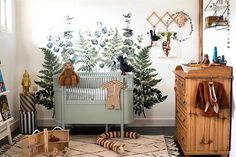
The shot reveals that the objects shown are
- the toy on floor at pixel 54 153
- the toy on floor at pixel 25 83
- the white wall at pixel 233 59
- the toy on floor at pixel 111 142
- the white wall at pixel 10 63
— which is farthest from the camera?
the toy on floor at pixel 25 83

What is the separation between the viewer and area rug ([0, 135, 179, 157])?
3.84m

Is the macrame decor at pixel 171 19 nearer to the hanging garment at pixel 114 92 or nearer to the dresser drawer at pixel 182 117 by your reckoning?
the hanging garment at pixel 114 92

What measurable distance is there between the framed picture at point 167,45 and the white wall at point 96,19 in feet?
0.26

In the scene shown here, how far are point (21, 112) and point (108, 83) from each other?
1430 millimetres

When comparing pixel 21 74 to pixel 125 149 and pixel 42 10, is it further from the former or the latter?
pixel 125 149

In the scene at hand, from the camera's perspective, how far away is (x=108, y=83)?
14.3ft

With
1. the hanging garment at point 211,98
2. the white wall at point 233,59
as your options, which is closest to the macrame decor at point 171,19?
the white wall at point 233,59

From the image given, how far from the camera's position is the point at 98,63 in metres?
5.20

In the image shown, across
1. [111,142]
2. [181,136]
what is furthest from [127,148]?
[181,136]

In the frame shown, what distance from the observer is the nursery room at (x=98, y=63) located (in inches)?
175

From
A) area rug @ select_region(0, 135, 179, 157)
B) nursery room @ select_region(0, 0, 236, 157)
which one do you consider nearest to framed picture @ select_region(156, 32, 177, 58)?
nursery room @ select_region(0, 0, 236, 157)

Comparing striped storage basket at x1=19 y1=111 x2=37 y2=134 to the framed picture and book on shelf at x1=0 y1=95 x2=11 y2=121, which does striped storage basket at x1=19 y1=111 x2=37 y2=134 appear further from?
the framed picture

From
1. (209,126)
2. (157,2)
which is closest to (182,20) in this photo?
(157,2)

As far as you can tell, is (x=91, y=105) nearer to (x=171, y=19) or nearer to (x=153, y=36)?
(x=153, y=36)
